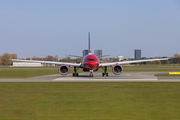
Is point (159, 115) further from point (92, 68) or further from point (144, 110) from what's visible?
point (92, 68)

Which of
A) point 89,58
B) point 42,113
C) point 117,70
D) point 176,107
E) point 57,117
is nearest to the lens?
point 57,117

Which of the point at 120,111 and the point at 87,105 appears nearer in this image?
the point at 120,111

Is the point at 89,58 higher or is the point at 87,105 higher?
the point at 89,58

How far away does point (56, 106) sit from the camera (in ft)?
40.5

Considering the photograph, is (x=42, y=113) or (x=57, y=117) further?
(x=42, y=113)

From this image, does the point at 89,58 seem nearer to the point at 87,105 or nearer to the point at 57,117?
the point at 87,105

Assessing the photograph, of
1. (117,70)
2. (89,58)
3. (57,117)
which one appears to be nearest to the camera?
(57,117)

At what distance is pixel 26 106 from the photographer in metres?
12.4

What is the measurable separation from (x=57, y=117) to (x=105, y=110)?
94.4 inches

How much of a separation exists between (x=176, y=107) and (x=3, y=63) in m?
185

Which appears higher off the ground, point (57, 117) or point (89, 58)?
point (89, 58)

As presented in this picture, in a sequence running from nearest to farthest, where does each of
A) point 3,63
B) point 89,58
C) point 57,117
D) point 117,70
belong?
point 57,117, point 89,58, point 117,70, point 3,63

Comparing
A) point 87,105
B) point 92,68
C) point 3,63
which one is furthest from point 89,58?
point 3,63

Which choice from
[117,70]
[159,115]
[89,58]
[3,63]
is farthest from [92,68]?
[3,63]
